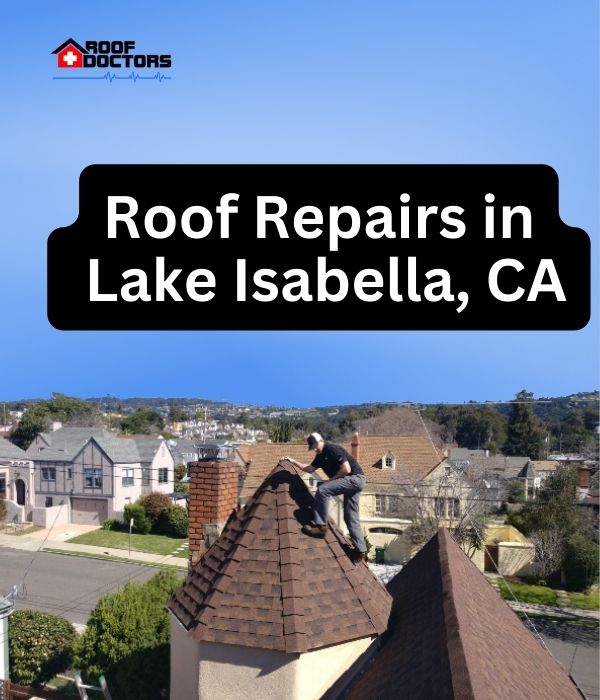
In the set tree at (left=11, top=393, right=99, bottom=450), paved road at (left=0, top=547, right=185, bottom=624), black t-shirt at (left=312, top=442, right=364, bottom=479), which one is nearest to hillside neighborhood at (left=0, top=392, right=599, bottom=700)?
black t-shirt at (left=312, top=442, right=364, bottom=479)

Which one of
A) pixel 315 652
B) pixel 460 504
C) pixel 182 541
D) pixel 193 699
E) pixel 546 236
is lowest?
pixel 182 541

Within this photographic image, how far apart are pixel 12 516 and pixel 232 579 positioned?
130ft

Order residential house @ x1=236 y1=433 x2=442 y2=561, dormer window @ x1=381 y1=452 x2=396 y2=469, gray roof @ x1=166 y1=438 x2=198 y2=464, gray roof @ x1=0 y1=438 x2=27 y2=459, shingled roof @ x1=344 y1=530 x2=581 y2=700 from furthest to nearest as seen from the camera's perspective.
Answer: gray roof @ x1=166 y1=438 x2=198 y2=464, gray roof @ x1=0 y1=438 x2=27 y2=459, dormer window @ x1=381 y1=452 x2=396 y2=469, residential house @ x1=236 y1=433 x2=442 y2=561, shingled roof @ x1=344 y1=530 x2=581 y2=700

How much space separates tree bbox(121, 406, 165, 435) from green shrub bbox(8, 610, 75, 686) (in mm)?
57824

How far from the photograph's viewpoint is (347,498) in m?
7.30

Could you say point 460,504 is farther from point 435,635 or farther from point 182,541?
point 435,635

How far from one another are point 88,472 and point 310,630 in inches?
1540

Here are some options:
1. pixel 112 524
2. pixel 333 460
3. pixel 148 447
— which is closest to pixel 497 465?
pixel 148 447

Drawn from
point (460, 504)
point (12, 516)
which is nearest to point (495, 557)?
point (460, 504)

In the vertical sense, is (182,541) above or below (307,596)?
below

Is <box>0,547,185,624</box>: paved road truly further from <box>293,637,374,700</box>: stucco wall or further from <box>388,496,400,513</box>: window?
<box>293,637,374,700</box>: stucco wall

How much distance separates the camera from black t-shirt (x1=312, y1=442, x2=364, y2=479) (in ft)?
23.4

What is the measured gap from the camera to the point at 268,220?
317 inches

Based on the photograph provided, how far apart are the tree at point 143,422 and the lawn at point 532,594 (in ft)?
179
